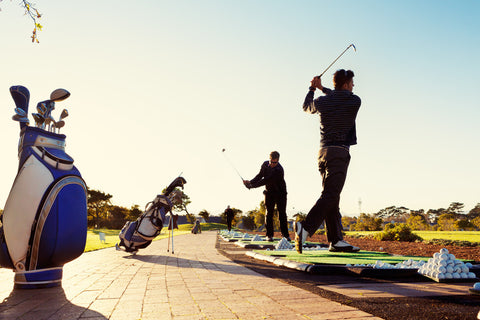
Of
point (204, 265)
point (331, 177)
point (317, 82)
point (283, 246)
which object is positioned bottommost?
point (204, 265)

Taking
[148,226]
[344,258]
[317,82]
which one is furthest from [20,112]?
[344,258]

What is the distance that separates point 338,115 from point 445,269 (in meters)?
2.53

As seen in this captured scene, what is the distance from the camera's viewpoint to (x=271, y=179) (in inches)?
406

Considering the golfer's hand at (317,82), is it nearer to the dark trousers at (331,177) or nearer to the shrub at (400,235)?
the dark trousers at (331,177)

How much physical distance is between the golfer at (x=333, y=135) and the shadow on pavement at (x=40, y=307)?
3025mm

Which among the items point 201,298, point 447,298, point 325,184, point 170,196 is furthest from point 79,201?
point 170,196

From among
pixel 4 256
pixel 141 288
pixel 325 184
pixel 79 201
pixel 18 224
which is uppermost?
pixel 325 184

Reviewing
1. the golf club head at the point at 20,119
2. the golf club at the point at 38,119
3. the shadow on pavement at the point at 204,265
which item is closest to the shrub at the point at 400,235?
the shadow on pavement at the point at 204,265

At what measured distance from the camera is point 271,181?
10.4 m

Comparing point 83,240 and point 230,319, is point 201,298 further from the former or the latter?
point 83,240

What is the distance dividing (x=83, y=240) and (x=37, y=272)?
566 mm

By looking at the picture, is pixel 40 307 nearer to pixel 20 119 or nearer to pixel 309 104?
pixel 20 119

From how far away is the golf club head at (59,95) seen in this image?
14.0ft

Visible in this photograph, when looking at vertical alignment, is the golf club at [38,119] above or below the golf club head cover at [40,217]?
above
